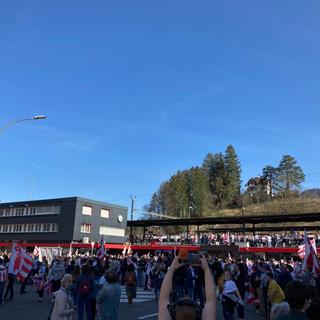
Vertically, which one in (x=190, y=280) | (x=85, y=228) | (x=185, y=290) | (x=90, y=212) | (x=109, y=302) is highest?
(x=90, y=212)

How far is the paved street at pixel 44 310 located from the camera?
14009 millimetres

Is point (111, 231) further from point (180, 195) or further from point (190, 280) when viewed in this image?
point (180, 195)

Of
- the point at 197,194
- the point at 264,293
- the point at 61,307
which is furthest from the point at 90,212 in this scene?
the point at 197,194

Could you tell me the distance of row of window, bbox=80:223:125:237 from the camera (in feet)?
203

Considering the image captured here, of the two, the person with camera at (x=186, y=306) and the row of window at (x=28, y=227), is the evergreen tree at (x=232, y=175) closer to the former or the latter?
the row of window at (x=28, y=227)

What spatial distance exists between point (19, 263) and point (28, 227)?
51655 millimetres

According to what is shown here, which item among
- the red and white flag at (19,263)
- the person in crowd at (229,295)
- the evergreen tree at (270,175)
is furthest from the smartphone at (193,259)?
the evergreen tree at (270,175)

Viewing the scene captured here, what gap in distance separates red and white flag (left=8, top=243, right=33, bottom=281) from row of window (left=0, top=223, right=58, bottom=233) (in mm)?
46012

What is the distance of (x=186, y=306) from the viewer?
9.22ft

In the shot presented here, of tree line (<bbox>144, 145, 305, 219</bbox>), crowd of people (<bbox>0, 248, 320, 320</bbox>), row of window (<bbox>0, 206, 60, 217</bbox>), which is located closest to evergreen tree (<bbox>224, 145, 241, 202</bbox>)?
tree line (<bbox>144, 145, 305, 219</bbox>)

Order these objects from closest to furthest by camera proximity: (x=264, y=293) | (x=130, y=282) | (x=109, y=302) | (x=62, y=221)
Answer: (x=109, y=302) → (x=264, y=293) → (x=130, y=282) → (x=62, y=221)

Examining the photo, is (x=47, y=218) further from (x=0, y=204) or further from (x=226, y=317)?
(x=226, y=317)

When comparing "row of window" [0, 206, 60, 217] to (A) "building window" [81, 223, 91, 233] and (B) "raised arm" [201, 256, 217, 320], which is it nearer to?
(A) "building window" [81, 223, 91, 233]

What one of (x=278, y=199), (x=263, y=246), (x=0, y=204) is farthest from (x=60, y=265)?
(x=278, y=199)
